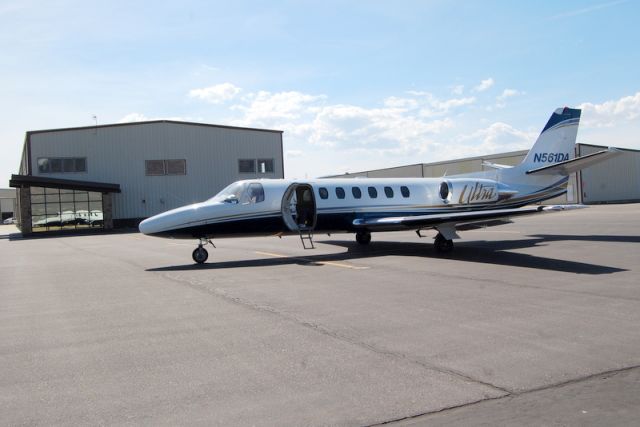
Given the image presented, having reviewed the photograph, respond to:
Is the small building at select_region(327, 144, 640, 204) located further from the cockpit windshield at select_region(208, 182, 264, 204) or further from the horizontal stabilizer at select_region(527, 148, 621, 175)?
the cockpit windshield at select_region(208, 182, 264, 204)

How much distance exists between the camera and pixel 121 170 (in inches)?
1649

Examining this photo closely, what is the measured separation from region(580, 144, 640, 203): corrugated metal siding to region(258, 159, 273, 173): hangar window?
33.3m

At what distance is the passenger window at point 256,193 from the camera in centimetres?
1552

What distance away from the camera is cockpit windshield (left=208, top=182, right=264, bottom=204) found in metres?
15.4

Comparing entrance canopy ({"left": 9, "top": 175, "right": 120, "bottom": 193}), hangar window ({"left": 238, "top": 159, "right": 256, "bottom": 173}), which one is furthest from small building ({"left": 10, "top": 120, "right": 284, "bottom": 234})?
hangar window ({"left": 238, "top": 159, "right": 256, "bottom": 173})

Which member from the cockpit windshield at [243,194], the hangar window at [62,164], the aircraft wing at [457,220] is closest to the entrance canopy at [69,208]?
the hangar window at [62,164]

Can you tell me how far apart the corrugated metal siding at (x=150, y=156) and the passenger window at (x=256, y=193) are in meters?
28.1

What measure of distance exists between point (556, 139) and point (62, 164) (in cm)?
3497

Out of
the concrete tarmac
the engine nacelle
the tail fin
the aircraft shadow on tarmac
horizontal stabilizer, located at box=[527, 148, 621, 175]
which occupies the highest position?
the tail fin

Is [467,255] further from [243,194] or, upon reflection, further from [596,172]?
[596,172]

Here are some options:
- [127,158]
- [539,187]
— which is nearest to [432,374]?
[539,187]

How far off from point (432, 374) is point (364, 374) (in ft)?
2.14

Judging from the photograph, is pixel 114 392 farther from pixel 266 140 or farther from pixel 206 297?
pixel 266 140

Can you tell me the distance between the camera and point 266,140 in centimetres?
4616
